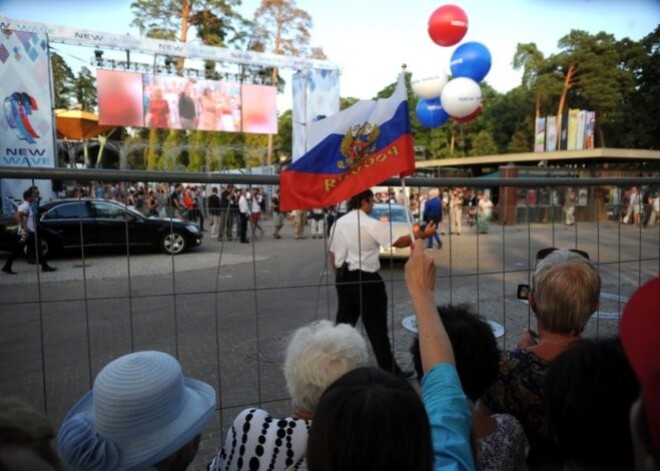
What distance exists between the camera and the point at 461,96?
42.3ft

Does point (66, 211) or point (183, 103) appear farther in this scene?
point (183, 103)

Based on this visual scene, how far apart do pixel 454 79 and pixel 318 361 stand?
41.4 feet

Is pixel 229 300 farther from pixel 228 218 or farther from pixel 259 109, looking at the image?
pixel 259 109

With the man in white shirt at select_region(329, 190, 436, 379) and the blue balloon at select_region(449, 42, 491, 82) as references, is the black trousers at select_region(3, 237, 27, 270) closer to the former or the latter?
the man in white shirt at select_region(329, 190, 436, 379)

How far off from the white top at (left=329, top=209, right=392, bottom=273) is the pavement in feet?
0.87

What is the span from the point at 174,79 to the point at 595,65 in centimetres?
2993

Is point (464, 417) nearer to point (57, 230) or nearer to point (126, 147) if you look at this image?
point (57, 230)

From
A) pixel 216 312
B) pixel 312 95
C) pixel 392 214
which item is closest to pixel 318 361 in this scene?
pixel 216 312

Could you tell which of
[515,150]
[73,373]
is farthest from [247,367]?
[515,150]

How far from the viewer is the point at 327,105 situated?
29.2 metres

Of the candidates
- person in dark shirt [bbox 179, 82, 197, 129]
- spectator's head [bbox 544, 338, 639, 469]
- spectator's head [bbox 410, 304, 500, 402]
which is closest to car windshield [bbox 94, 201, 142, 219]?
spectator's head [bbox 410, 304, 500, 402]

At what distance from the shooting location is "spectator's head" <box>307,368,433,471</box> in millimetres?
1020

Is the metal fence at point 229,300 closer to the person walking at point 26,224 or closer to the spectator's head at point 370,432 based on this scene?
the person walking at point 26,224

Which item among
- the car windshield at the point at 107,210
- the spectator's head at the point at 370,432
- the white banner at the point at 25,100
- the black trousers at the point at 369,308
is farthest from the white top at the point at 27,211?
the white banner at the point at 25,100
